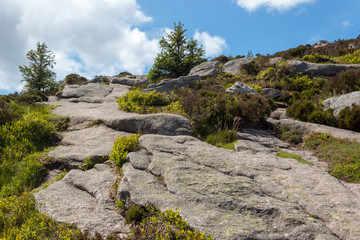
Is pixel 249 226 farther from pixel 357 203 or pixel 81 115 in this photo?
pixel 81 115

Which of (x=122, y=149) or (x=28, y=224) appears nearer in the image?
(x=28, y=224)

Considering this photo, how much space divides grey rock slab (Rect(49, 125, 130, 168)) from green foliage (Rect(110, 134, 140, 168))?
2.38 ft

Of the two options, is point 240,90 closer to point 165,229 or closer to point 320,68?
point 320,68

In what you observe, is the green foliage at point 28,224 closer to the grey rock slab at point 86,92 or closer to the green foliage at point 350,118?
the green foliage at point 350,118

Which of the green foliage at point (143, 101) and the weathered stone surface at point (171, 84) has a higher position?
the weathered stone surface at point (171, 84)

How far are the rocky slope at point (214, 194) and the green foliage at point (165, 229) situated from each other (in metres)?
0.17

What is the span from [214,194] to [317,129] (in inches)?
358

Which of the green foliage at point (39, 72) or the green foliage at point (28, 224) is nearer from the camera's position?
the green foliage at point (28, 224)

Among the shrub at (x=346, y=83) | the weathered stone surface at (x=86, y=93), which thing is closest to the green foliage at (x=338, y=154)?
the shrub at (x=346, y=83)

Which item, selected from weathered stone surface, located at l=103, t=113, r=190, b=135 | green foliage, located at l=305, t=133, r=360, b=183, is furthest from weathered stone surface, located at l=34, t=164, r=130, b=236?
green foliage, located at l=305, t=133, r=360, b=183

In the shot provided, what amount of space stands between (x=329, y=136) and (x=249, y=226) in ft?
28.8

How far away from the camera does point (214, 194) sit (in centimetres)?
533

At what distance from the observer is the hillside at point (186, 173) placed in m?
4.75

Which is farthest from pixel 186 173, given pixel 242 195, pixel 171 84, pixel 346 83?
pixel 346 83
